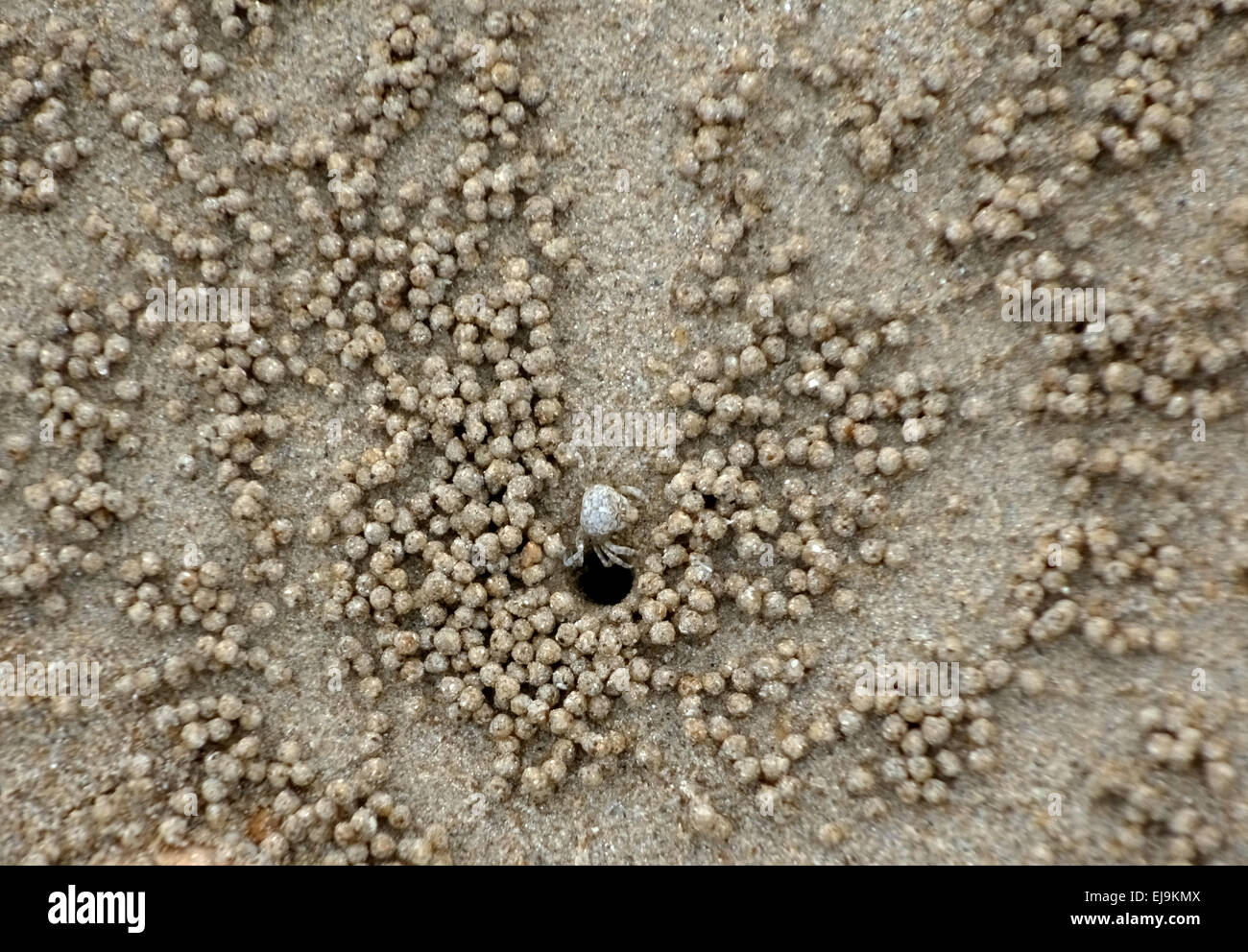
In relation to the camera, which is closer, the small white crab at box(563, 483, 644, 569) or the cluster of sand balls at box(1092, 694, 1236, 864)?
the cluster of sand balls at box(1092, 694, 1236, 864)

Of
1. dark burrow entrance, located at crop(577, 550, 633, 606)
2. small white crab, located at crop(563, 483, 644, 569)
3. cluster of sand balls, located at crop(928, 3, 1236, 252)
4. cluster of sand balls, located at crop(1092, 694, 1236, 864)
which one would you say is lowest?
cluster of sand balls, located at crop(1092, 694, 1236, 864)

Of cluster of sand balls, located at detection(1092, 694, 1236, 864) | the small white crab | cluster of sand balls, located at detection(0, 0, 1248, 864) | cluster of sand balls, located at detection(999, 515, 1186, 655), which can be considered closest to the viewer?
cluster of sand balls, located at detection(1092, 694, 1236, 864)

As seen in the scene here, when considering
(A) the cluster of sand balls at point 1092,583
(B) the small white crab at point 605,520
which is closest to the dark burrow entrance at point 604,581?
(B) the small white crab at point 605,520

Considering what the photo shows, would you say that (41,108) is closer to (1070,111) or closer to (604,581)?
(604,581)

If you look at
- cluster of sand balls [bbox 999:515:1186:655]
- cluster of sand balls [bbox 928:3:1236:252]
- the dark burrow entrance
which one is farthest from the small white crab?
cluster of sand balls [bbox 928:3:1236:252]

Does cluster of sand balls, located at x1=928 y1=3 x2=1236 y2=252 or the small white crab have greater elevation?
cluster of sand balls, located at x1=928 y1=3 x2=1236 y2=252

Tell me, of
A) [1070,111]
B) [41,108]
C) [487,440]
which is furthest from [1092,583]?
[41,108]

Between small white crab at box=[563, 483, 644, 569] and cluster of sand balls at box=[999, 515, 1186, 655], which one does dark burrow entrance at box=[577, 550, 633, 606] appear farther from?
cluster of sand balls at box=[999, 515, 1186, 655]
